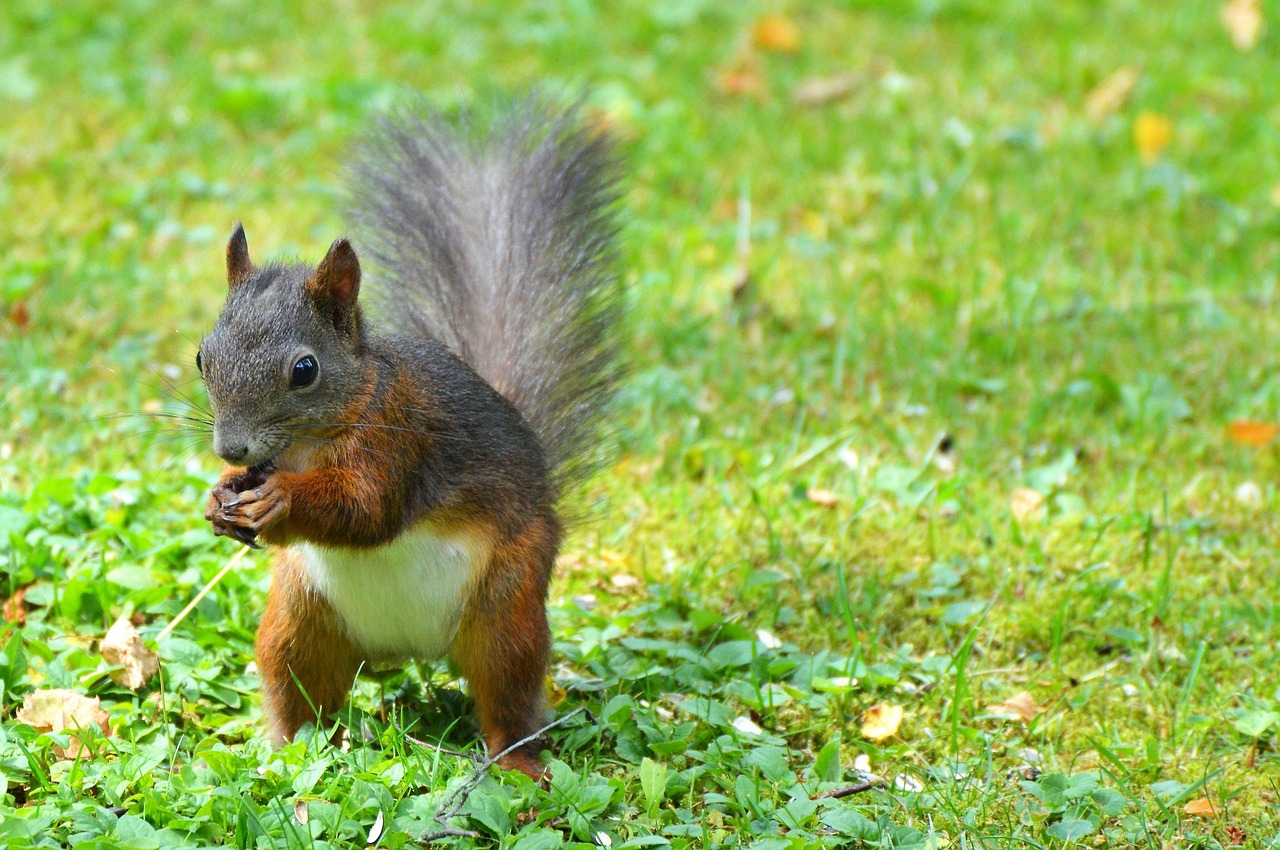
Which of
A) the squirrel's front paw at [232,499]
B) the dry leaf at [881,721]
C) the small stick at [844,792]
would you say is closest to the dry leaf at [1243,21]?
the dry leaf at [881,721]

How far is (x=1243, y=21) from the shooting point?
5.54 meters

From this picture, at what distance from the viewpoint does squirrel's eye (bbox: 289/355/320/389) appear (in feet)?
6.50

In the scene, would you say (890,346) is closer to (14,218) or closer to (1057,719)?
(1057,719)

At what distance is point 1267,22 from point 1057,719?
3.94m

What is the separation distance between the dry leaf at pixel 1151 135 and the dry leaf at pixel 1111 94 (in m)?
0.16

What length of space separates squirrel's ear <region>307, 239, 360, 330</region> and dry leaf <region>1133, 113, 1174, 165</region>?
11.0 ft

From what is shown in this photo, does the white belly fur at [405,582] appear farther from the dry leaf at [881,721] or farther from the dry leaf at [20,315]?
the dry leaf at [20,315]

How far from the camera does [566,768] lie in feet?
6.86

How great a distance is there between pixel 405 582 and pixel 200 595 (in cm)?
55

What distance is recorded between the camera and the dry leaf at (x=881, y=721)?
7.83 ft

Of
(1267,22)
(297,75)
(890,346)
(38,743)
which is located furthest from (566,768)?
(1267,22)

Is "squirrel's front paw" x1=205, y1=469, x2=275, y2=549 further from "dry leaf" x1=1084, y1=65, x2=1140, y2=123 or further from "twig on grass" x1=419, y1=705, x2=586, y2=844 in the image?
"dry leaf" x1=1084, y1=65, x2=1140, y2=123

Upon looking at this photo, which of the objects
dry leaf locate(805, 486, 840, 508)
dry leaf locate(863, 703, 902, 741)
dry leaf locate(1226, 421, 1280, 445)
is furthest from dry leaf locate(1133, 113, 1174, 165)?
dry leaf locate(863, 703, 902, 741)

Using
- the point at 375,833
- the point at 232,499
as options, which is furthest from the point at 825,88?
the point at 375,833
